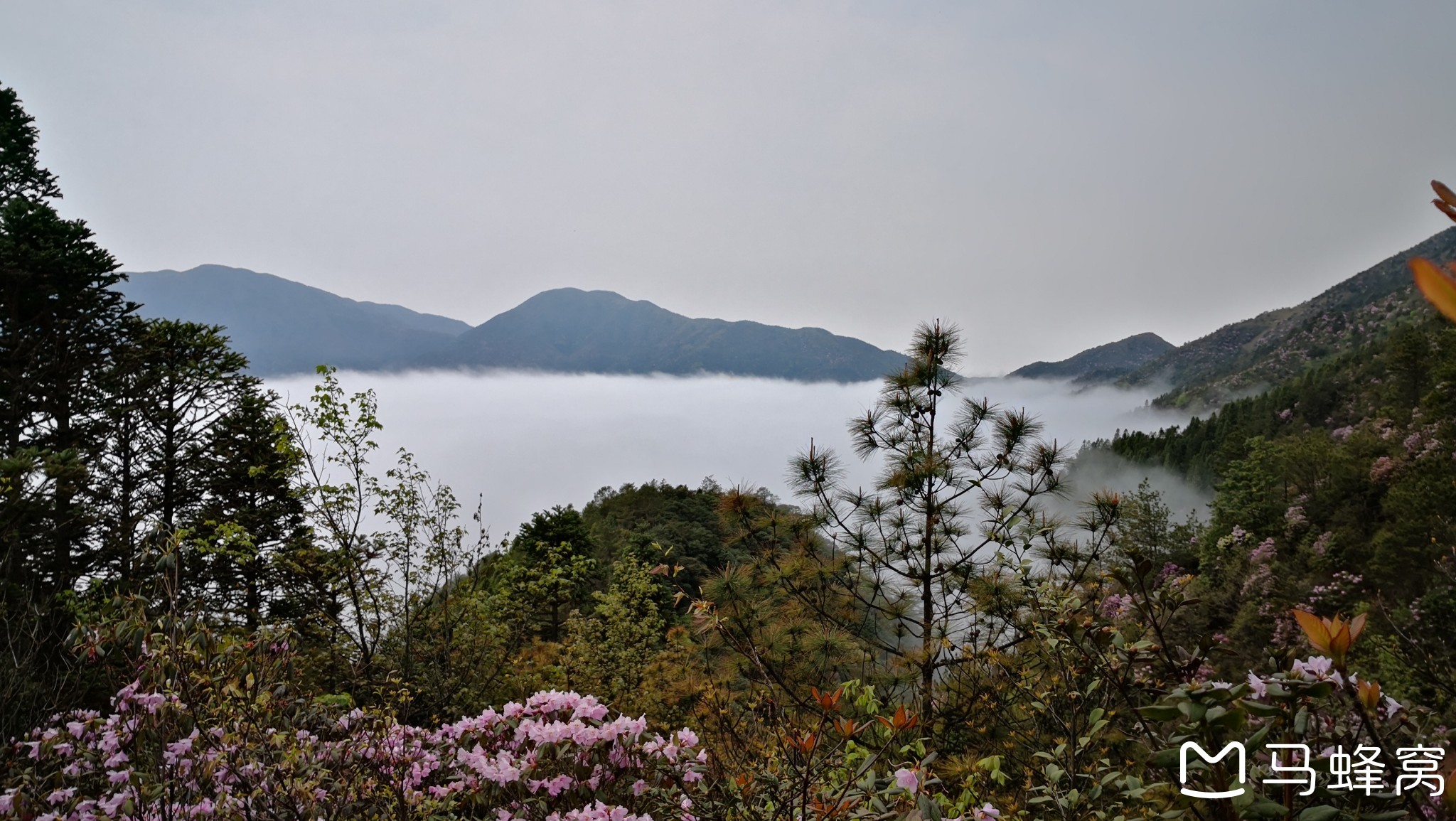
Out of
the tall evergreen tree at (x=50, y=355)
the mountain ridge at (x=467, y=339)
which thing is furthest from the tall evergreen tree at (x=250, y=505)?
the mountain ridge at (x=467, y=339)

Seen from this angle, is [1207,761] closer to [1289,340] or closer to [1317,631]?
[1317,631]

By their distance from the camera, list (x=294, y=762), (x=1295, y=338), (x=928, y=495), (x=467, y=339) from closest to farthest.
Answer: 1. (x=294, y=762)
2. (x=928, y=495)
3. (x=1295, y=338)
4. (x=467, y=339)

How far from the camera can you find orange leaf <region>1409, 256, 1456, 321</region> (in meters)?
0.38

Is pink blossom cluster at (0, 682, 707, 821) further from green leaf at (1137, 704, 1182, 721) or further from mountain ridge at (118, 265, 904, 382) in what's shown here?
mountain ridge at (118, 265, 904, 382)

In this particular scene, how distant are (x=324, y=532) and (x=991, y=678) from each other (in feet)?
20.7

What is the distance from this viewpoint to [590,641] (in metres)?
11.3

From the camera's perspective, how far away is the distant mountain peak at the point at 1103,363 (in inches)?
6644

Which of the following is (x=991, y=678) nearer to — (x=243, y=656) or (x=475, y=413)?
(x=243, y=656)

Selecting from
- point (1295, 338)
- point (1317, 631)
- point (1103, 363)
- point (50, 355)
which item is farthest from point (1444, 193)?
point (1103, 363)

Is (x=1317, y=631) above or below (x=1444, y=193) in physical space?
below

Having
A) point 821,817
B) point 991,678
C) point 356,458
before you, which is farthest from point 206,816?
point 356,458

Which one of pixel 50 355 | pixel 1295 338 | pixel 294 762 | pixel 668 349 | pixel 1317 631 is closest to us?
pixel 1317 631

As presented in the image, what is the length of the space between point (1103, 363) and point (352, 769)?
211 metres

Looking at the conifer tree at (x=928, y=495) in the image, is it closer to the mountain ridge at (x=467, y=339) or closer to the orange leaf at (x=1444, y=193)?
the orange leaf at (x=1444, y=193)
